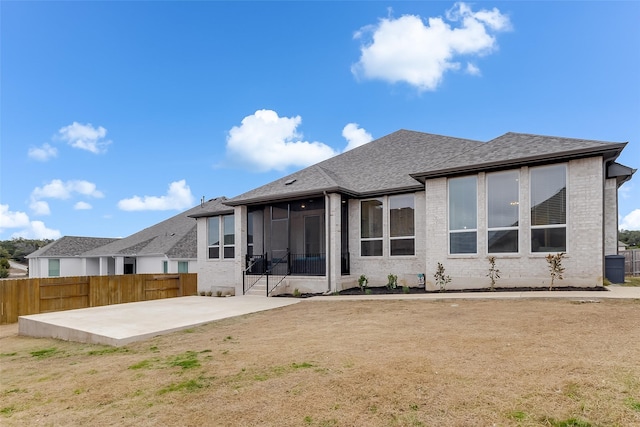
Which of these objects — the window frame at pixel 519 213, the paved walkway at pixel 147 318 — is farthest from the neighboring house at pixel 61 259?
the window frame at pixel 519 213

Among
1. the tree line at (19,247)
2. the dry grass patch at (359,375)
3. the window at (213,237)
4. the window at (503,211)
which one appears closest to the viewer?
the dry grass patch at (359,375)

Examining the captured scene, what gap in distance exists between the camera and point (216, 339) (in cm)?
655

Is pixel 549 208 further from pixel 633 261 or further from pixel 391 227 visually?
pixel 633 261

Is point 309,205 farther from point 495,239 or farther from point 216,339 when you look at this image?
point 216,339

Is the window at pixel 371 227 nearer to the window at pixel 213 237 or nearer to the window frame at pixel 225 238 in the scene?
the window frame at pixel 225 238

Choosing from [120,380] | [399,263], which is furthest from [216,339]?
[399,263]

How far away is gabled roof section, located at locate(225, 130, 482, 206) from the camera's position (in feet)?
45.2

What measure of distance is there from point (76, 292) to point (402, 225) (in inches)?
515

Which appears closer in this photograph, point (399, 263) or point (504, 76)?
point (399, 263)

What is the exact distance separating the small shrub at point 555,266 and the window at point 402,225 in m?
4.43

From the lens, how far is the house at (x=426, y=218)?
32.7ft

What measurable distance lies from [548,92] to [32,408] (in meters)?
18.3

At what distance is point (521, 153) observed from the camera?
1052 centimetres

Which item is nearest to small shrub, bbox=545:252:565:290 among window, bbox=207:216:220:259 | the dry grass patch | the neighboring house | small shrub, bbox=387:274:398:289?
the dry grass patch
